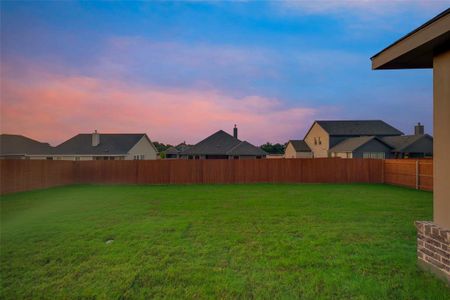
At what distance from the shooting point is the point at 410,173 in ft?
44.1

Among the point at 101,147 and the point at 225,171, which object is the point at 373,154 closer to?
the point at 225,171

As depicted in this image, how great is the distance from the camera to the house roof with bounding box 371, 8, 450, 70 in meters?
2.83

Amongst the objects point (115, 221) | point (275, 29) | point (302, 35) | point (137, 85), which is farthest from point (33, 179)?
point (302, 35)

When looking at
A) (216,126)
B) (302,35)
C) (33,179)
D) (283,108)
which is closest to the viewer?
(302,35)

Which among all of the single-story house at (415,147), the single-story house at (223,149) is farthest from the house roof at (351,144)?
the single-story house at (223,149)

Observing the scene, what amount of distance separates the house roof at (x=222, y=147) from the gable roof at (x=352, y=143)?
376 inches

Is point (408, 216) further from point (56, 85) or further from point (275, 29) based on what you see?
→ point (56, 85)

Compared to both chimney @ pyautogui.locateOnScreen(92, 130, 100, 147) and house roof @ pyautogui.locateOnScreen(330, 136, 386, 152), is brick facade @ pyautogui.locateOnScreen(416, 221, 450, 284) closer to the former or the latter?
house roof @ pyautogui.locateOnScreen(330, 136, 386, 152)

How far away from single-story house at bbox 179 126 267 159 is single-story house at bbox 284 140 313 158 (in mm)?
11074

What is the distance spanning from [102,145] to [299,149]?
2521 cm

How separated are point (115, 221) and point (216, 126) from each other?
24.4m

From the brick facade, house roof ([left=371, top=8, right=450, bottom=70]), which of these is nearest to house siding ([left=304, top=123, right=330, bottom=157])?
house roof ([left=371, top=8, right=450, bottom=70])

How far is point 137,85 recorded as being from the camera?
1430cm

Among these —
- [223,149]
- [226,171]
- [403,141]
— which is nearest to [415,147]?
[403,141]
